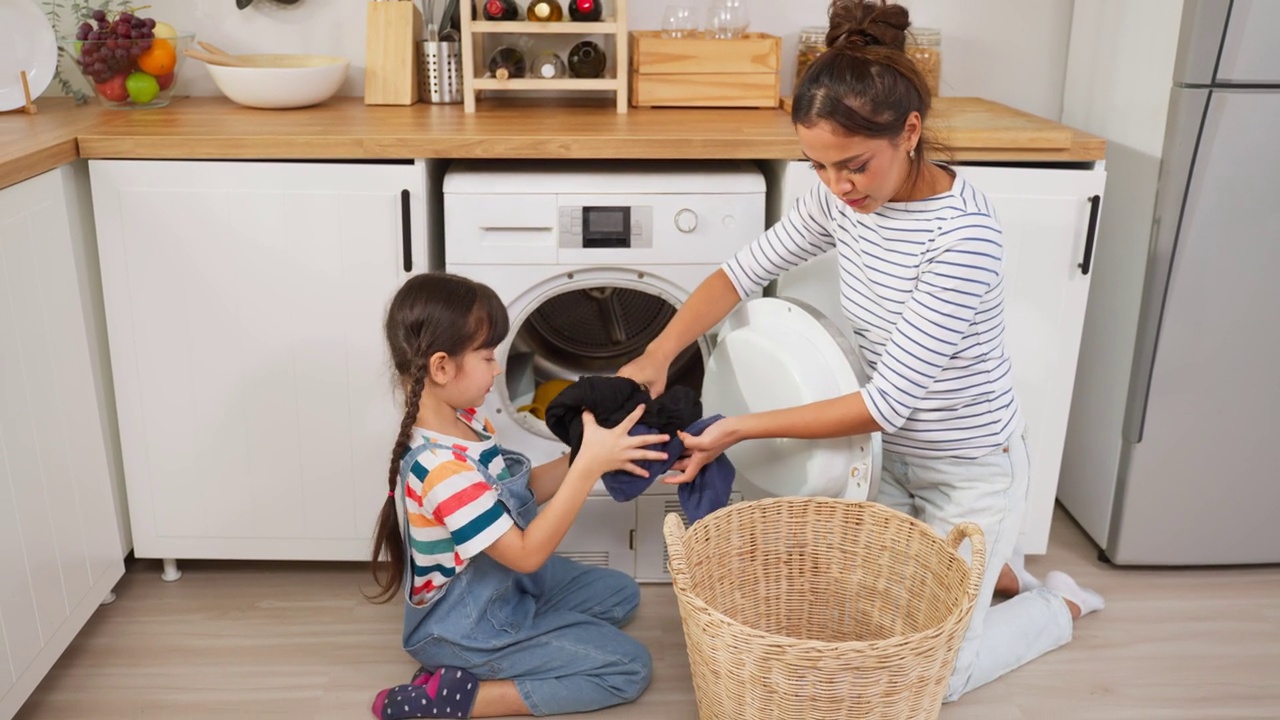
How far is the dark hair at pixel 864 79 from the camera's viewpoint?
1.62 metres

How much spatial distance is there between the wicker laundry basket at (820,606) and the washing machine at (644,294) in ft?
0.30

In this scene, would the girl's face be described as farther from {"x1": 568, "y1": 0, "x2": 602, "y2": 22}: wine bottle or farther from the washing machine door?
{"x1": 568, "y1": 0, "x2": 602, "y2": 22}: wine bottle

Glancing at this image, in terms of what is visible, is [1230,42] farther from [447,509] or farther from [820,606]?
[447,509]

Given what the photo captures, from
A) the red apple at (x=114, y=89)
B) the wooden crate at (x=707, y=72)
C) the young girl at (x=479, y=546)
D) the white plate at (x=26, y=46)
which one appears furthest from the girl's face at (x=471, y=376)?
the white plate at (x=26, y=46)

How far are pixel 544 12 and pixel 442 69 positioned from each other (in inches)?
10.2

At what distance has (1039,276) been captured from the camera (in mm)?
2211

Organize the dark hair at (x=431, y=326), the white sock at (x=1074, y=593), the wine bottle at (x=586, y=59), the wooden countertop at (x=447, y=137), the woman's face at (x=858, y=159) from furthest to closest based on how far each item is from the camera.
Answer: the wine bottle at (x=586, y=59), the white sock at (x=1074, y=593), the wooden countertop at (x=447, y=137), the dark hair at (x=431, y=326), the woman's face at (x=858, y=159)

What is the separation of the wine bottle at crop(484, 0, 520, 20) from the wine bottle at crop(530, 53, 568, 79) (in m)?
0.11

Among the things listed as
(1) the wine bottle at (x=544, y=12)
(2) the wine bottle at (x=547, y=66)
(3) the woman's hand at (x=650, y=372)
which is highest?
(1) the wine bottle at (x=544, y=12)

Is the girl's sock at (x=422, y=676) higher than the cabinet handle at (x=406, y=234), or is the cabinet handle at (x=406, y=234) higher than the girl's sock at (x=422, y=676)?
the cabinet handle at (x=406, y=234)

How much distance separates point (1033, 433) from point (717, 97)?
0.97 meters

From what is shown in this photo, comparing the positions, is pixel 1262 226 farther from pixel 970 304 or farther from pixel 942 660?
pixel 942 660

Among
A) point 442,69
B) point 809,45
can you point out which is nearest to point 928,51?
point 809,45

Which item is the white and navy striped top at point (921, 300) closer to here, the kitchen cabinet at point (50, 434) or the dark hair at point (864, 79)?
the dark hair at point (864, 79)
